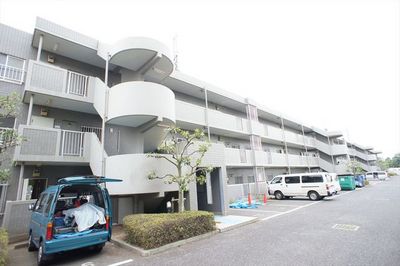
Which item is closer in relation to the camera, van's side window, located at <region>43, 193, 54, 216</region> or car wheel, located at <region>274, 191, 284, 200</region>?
van's side window, located at <region>43, 193, 54, 216</region>

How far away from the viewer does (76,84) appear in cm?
993

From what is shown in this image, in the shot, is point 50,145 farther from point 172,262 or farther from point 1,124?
point 172,262

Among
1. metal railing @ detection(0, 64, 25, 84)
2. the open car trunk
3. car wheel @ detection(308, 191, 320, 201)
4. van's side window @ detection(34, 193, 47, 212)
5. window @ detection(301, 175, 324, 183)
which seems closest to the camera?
the open car trunk

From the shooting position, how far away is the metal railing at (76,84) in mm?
9680

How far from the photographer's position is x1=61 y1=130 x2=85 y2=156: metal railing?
29.5 ft

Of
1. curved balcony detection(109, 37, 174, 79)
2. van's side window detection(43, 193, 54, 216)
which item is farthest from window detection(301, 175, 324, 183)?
van's side window detection(43, 193, 54, 216)

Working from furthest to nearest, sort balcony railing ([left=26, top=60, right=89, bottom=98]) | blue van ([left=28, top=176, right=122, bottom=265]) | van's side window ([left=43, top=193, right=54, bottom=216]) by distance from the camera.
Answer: balcony railing ([left=26, top=60, right=89, bottom=98]), van's side window ([left=43, top=193, right=54, bottom=216]), blue van ([left=28, top=176, right=122, bottom=265])

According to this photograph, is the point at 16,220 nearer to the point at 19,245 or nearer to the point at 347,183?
the point at 19,245

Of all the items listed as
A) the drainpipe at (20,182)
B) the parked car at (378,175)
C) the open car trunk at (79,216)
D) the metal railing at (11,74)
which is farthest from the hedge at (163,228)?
the parked car at (378,175)

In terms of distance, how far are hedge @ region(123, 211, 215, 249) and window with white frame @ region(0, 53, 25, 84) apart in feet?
27.2

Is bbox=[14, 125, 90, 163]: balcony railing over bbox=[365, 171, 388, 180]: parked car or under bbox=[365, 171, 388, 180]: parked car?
over

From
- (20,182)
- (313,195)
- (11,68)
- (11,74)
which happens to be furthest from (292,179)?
(11,68)

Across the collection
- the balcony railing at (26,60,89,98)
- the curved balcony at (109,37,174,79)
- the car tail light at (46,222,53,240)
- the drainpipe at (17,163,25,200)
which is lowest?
the car tail light at (46,222,53,240)

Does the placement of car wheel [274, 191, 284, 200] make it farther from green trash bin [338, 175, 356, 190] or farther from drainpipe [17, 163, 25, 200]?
drainpipe [17, 163, 25, 200]
